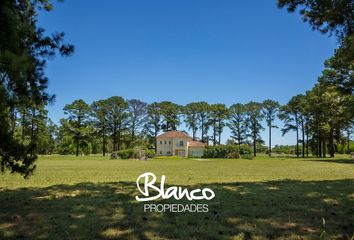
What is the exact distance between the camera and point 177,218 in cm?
466

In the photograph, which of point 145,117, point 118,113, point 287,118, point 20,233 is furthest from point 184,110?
point 20,233

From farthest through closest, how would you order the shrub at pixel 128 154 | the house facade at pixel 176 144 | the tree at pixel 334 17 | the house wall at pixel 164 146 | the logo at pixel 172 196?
the house wall at pixel 164 146 < the house facade at pixel 176 144 < the shrub at pixel 128 154 < the tree at pixel 334 17 < the logo at pixel 172 196

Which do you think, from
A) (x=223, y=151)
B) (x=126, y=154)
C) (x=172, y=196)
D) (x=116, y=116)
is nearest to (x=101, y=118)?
(x=116, y=116)

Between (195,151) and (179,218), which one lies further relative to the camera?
(195,151)

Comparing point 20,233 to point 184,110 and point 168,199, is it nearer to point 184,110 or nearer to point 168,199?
point 168,199

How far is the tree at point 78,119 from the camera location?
53.1 m

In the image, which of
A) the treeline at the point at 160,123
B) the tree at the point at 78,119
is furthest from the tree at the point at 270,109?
the tree at the point at 78,119

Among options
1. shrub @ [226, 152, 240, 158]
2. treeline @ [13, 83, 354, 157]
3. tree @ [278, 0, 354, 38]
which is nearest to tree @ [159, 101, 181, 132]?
treeline @ [13, 83, 354, 157]

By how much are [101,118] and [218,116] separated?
24.9m

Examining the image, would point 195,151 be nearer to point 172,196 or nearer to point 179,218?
point 172,196

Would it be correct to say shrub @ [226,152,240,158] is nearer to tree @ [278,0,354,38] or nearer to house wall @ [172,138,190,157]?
house wall @ [172,138,190,157]

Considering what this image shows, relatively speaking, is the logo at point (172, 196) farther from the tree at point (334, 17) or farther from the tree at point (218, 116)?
the tree at point (218, 116)

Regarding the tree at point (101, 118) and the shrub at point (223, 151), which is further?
the tree at point (101, 118)

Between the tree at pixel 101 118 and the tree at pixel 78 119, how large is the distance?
312 cm
